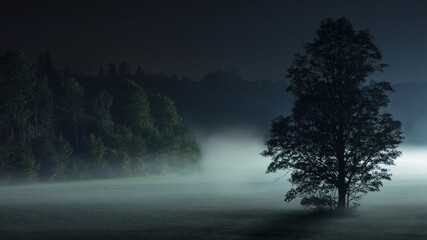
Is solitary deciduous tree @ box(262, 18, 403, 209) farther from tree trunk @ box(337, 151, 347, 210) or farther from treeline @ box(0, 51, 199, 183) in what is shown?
treeline @ box(0, 51, 199, 183)

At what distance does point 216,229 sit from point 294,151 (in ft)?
41.3

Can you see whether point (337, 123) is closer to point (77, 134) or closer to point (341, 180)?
point (341, 180)

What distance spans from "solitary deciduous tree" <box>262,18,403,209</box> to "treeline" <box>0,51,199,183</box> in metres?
80.1

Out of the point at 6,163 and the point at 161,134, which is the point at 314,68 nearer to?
the point at 6,163

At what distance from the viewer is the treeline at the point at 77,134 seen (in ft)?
412

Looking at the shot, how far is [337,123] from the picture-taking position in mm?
49281

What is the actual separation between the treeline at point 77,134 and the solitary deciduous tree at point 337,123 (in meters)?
80.1

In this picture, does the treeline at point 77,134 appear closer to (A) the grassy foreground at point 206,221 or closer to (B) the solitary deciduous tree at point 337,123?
(A) the grassy foreground at point 206,221

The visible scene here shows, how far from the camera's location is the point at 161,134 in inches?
6378

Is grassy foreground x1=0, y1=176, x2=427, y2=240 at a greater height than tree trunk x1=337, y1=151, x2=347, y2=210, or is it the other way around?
tree trunk x1=337, y1=151, x2=347, y2=210

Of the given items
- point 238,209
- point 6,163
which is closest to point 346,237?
point 238,209

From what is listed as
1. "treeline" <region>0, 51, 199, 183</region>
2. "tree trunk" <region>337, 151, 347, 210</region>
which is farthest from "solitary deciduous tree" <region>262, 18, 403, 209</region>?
"treeline" <region>0, 51, 199, 183</region>

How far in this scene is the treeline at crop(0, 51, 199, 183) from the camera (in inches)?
4941

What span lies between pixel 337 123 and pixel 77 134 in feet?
376
